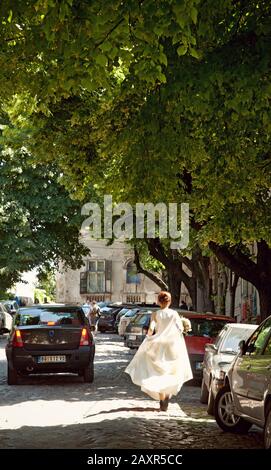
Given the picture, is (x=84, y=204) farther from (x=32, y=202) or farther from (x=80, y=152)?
(x=80, y=152)

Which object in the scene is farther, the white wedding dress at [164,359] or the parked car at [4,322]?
the parked car at [4,322]

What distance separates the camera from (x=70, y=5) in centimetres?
724

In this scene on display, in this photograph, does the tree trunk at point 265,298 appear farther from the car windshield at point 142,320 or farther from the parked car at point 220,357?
the car windshield at point 142,320

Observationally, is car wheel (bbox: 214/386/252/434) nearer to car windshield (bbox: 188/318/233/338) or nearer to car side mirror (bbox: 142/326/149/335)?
car windshield (bbox: 188/318/233/338)

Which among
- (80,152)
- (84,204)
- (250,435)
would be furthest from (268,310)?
(84,204)

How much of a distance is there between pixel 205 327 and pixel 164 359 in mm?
6484

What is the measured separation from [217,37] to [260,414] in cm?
490

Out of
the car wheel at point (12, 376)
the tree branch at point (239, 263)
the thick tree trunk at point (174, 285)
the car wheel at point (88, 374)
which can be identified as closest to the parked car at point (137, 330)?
the tree branch at point (239, 263)

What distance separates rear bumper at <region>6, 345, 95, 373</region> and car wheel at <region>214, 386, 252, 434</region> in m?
5.91

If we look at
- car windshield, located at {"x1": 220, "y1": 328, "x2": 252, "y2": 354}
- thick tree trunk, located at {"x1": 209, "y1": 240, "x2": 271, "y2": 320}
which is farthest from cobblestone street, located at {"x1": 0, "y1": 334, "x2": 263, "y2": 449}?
thick tree trunk, located at {"x1": 209, "y1": 240, "x2": 271, "y2": 320}

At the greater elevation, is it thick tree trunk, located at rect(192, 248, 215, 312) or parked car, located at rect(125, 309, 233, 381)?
thick tree trunk, located at rect(192, 248, 215, 312)

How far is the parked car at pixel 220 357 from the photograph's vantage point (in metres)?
12.0

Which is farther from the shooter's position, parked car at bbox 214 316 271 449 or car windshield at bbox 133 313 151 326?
car windshield at bbox 133 313 151 326

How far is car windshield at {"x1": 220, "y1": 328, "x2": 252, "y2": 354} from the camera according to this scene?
43.3 feet
